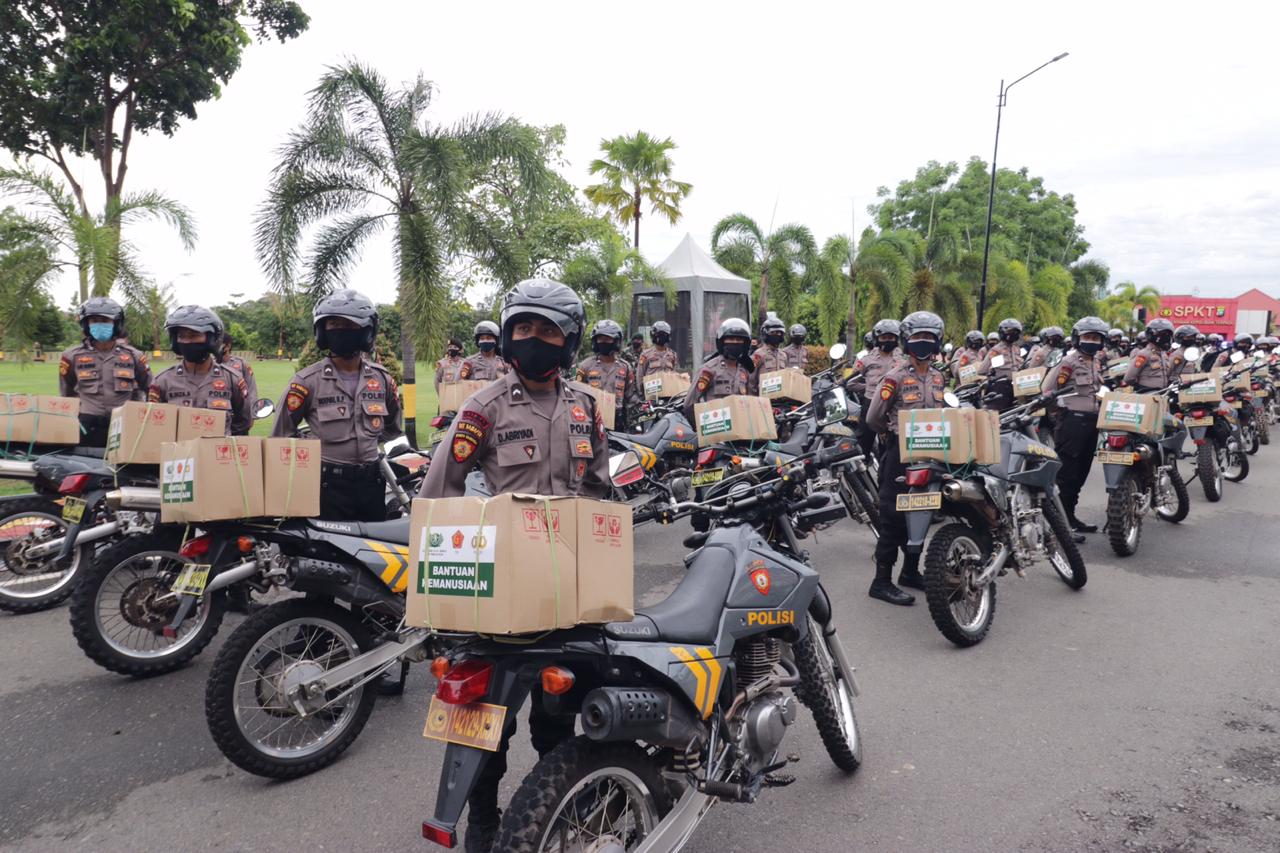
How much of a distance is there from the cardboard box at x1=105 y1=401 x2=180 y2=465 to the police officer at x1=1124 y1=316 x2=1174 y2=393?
359 inches

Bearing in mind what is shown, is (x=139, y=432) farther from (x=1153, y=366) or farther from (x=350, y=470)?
(x=1153, y=366)

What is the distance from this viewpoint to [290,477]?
362cm

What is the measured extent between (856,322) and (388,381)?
2572 centimetres

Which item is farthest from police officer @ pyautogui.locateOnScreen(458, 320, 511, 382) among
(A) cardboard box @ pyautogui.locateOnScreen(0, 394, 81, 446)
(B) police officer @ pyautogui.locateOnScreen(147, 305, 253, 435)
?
(A) cardboard box @ pyautogui.locateOnScreen(0, 394, 81, 446)

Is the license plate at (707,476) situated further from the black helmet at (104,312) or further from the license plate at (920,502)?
the black helmet at (104,312)

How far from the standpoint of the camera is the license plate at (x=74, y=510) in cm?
488

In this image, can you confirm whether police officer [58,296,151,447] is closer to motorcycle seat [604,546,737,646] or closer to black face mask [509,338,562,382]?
black face mask [509,338,562,382]

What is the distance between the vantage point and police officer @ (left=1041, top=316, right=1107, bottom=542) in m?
7.49

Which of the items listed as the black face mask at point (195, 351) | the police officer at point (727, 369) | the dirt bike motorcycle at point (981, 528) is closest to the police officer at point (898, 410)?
the dirt bike motorcycle at point (981, 528)

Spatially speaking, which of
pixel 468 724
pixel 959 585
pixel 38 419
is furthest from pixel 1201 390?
pixel 38 419

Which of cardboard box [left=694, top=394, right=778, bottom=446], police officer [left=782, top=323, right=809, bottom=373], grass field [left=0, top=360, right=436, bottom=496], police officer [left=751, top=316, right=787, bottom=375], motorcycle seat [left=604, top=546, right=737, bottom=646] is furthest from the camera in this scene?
grass field [left=0, top=360, right=436, bottom=496]

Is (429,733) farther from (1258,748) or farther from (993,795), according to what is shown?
(1258,748)

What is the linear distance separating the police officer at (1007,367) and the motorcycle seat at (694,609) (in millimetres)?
10629

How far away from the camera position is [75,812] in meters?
3.12
